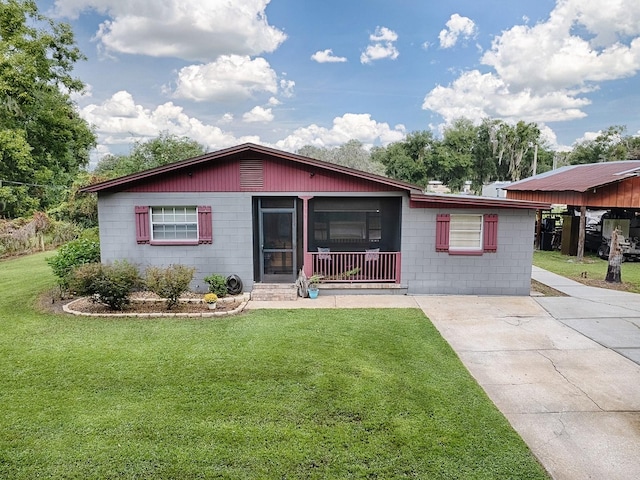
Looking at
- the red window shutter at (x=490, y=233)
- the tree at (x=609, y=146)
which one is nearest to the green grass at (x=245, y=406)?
the red window shutter at (x=490, y=233)

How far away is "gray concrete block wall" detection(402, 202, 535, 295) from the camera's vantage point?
1029cm

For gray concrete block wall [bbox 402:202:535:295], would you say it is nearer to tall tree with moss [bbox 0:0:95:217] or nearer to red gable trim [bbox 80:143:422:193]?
red gable trim [bbox 80:143:422:193]

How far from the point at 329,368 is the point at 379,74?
137ft

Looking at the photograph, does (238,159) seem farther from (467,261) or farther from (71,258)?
(467,261)

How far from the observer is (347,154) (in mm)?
69000

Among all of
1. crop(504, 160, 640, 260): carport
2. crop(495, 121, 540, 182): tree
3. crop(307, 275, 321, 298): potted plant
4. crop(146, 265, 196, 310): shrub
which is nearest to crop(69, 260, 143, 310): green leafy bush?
crop(146, 265, 196, 310): shrub

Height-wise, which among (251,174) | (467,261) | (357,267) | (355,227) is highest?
(251,174)

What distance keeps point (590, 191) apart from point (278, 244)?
12.8m

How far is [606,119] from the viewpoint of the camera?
4297cm

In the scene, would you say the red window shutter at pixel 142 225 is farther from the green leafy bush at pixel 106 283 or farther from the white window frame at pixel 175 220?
the green leafy bush at pixel 106 283

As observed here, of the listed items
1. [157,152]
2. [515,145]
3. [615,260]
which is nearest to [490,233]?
[615,260]

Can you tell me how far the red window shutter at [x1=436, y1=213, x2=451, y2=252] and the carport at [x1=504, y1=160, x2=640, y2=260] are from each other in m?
8.60

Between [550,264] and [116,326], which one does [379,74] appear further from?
[116,326]

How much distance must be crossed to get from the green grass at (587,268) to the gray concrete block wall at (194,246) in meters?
10.0
